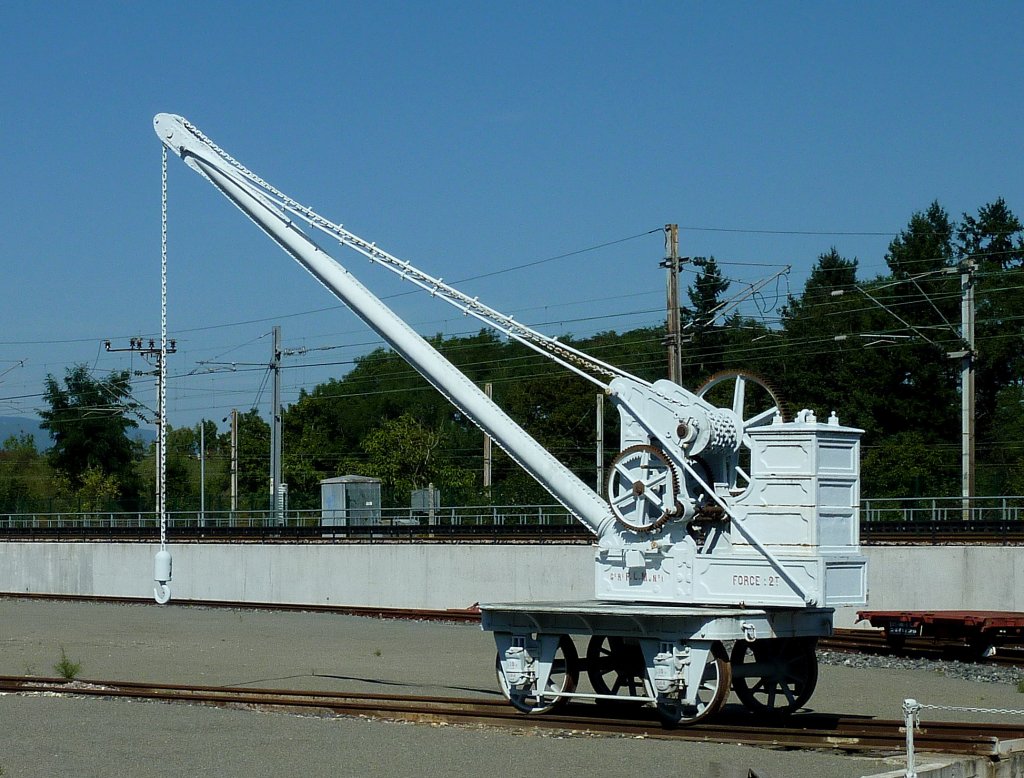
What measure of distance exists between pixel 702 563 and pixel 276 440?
39516 mm

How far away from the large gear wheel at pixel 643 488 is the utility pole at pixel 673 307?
19095 mm

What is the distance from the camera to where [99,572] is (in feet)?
158

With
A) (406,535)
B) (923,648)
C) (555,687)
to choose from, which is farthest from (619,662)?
(406,535)

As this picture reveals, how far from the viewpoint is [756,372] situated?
170 ft

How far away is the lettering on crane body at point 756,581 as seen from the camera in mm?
15250

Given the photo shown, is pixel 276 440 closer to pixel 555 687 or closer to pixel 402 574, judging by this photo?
pixel 402 574

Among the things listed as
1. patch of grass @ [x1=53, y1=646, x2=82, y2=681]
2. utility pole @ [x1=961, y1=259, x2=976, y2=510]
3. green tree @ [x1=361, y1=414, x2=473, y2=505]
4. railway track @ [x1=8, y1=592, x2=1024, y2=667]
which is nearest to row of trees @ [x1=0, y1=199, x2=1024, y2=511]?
green tree @ [x1=361, y1=414, x2=473, y2=505]

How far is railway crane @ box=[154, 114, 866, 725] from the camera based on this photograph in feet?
49.7

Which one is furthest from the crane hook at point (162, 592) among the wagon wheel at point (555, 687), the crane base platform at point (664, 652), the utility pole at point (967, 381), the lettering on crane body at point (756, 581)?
the utility pole at point (967, 381)

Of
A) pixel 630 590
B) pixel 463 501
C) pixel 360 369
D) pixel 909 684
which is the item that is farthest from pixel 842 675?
pixel 360 369

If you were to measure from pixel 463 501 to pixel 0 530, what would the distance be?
18626mm

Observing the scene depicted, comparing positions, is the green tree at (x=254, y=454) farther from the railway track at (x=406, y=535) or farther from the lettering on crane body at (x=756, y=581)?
the lettering on crane body at (x=756, y=581)

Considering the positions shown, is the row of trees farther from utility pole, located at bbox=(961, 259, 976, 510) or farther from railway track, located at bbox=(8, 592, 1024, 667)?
railway track, located at bbox=(8, 592, 1024, 667)

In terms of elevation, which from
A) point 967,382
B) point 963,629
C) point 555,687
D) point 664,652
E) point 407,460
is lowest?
point 963,629
